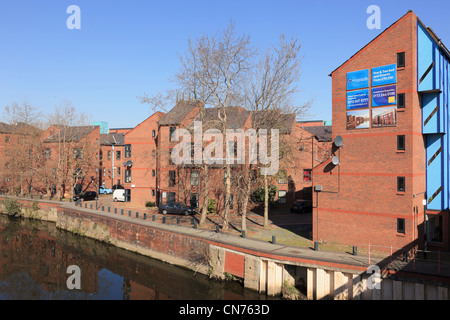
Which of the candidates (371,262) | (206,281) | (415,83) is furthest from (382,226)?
(206,281)

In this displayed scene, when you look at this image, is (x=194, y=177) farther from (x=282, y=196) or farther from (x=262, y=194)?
(x=282, y=196)

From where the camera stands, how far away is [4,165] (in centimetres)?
5322

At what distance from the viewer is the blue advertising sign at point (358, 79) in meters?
20.3

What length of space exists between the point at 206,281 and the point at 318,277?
736 centimetres

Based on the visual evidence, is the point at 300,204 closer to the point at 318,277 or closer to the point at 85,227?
the point at 318,277

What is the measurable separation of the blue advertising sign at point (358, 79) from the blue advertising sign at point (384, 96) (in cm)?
78

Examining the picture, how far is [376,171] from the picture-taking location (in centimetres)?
1975

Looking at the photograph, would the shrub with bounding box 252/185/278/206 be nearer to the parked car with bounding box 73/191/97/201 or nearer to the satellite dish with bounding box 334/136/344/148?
the satellite dish with bounding box 334/136/344/148

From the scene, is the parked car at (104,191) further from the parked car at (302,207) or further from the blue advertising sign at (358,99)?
the blue advertising sign at (358,99)

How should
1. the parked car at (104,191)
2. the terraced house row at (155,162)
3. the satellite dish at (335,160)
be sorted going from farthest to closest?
the parked car at (104,191) → the terraced house row at (155,162) → the satellite dish at (335,160)

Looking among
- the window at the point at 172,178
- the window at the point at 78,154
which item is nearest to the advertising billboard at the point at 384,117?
the window at the point at 172,178

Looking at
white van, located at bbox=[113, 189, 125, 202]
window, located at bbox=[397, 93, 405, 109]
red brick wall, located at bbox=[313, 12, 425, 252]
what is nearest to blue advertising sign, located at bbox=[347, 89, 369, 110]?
red brick wall, located at bbox=[313, 12, 425, 252]

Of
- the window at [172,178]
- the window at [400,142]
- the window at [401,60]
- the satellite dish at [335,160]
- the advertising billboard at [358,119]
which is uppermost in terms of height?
the window at [401,60]
